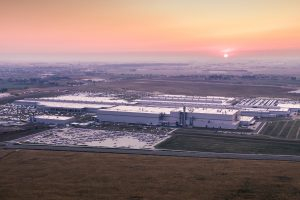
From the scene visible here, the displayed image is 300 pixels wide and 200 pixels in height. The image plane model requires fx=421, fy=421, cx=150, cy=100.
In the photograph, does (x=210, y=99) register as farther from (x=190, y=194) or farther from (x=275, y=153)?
(x=190, y=194)

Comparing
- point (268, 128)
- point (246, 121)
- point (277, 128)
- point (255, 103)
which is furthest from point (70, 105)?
point (277, 128)

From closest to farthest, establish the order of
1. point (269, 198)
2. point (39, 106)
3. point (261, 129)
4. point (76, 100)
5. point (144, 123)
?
1. point (269, 198)
2. point (261, 129)
3. point (144, 123)
4. point (39, 106)
5. point (76, 100)

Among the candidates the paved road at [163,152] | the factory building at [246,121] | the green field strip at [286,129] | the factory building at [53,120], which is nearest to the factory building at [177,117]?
the factory building at [246,121]

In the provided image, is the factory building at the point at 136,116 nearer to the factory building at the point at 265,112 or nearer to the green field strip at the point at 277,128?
the green field strip at the point at 277,128

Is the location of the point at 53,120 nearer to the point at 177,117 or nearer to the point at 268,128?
the point at 177,117

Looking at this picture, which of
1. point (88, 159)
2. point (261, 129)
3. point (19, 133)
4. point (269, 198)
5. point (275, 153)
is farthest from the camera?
point (261, 129)

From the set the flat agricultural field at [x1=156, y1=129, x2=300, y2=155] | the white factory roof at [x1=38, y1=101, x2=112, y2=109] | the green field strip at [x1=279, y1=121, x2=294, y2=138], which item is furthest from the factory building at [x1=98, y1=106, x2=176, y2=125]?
the green field strip at [x1=279, y1=121, x2=294, y2=138]

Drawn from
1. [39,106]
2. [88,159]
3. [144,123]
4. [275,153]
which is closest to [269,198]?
[275,153]
